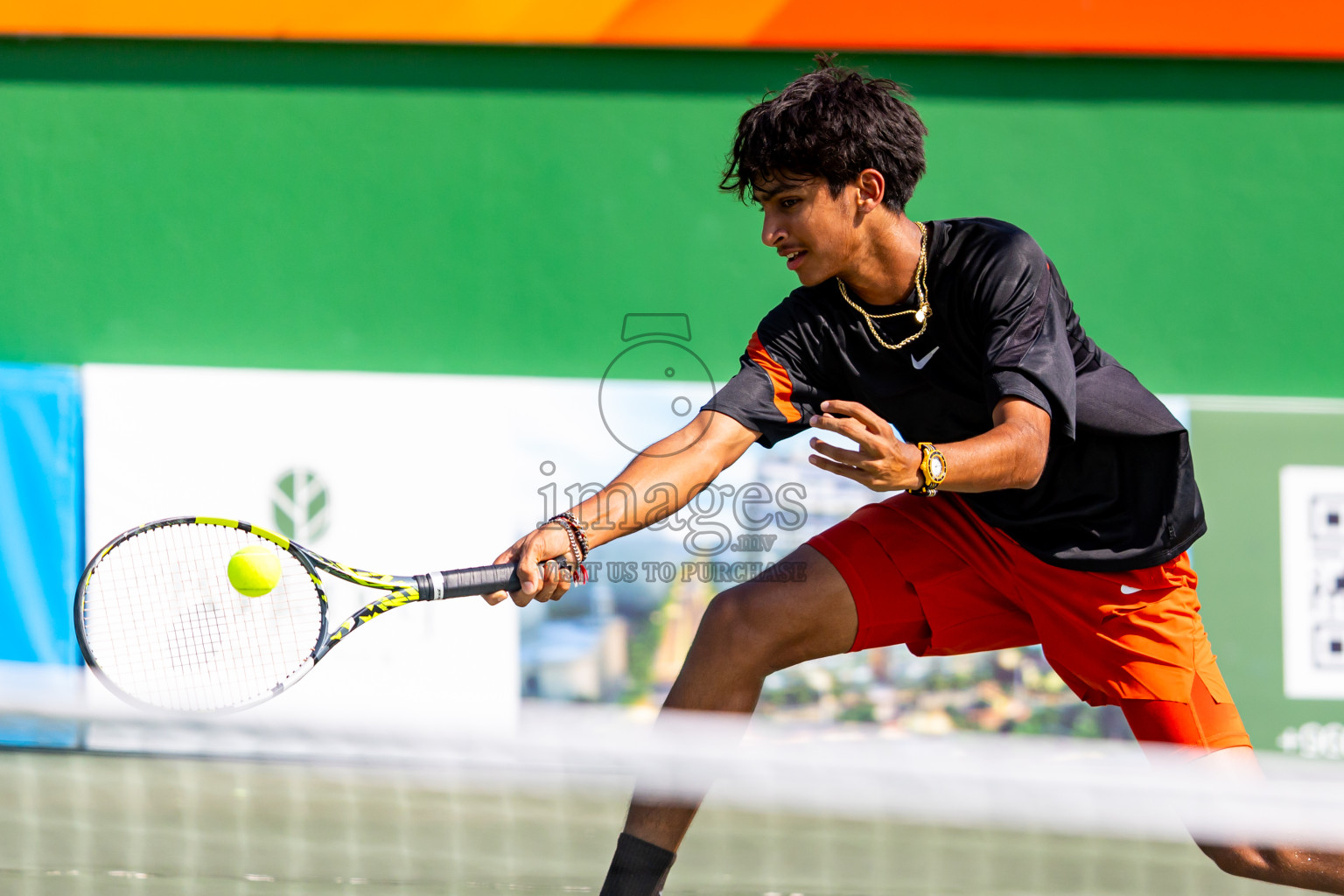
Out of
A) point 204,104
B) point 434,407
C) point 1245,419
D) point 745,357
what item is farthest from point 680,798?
point 204,104

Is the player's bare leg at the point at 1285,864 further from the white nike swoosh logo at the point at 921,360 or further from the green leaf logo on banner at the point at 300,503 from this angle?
the green leaf logo on banner at the point at 300,503

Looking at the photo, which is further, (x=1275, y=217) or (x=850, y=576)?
(x=1275, y=217)

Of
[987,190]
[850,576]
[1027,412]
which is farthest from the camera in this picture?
[987,190]

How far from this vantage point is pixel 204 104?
494 cm

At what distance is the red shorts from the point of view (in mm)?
2246

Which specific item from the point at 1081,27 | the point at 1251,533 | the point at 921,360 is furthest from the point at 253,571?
the point at 1081,27

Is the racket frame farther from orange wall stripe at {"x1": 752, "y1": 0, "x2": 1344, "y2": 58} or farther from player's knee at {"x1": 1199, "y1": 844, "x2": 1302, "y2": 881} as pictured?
orange wall stripe at {"x1": 752, "y1": 0, "x2": 1344, "y2": 58}

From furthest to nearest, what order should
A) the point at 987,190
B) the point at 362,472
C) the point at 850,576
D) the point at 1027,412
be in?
the point at 987,190, the point at 362,472, the point at 850,576, the point at 1027,412

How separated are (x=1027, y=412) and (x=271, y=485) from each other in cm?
311

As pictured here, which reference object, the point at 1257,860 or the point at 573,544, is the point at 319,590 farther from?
the point at 1257,860

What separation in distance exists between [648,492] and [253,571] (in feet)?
2.75

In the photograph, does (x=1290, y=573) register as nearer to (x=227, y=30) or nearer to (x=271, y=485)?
→ (x=271, y=485)

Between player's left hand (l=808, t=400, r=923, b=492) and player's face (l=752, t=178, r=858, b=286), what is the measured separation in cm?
38

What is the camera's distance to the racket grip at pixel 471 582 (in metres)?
2.14
